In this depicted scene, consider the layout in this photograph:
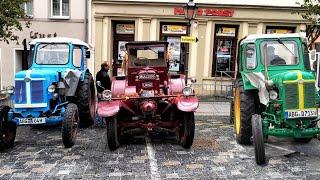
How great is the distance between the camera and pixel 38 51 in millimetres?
10469

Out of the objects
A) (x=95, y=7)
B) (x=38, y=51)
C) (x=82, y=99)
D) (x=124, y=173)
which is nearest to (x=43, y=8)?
(x=95, y=7)

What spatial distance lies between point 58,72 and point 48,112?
3.32ft

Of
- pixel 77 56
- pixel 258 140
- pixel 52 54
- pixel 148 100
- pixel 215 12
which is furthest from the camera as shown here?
pixel 215 12

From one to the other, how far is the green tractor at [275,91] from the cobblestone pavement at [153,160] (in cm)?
37

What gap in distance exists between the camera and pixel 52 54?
412 inches

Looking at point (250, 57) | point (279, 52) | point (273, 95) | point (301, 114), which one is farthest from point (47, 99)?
point (301, 114)

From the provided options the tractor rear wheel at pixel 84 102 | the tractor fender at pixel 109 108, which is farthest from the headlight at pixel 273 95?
the tractor rear wheel at pixel 84 102

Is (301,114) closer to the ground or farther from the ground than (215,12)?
closer to the ground

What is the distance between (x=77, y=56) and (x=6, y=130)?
314 cm

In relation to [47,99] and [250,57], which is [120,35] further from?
[250,57]

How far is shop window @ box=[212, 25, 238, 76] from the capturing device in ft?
59.1

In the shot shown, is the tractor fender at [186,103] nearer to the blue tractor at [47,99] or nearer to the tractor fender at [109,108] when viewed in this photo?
the tractor fender at [109,108]

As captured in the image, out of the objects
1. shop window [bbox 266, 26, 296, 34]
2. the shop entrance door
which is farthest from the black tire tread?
shop window [bbox 266, 26, 296, 34]

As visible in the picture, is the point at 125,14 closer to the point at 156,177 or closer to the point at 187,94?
the point at 187,94
